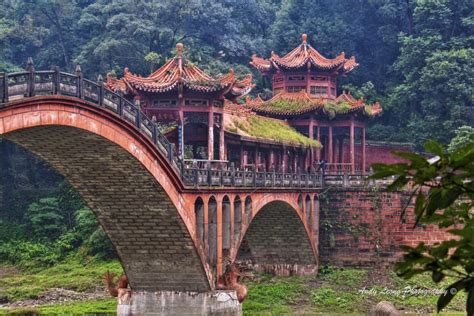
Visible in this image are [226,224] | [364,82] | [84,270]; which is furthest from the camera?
[364,82]

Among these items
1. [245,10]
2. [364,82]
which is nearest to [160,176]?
[364,82]

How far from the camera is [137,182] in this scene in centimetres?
2741

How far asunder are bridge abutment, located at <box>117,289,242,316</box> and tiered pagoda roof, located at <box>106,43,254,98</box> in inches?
316

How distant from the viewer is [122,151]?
2527 cm

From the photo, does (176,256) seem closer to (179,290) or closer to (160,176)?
(179,290)

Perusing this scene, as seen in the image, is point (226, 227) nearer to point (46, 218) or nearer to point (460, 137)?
point (460, 137)

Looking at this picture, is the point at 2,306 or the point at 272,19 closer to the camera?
the point at 2,306

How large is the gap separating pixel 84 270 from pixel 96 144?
23.4 meters

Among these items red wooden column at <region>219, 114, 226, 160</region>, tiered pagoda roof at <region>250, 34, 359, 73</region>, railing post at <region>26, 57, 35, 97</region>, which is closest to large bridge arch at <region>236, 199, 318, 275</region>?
red wooden column at <region>219, 114, 226, 160</region>

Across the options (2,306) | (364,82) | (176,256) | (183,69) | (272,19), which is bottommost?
(2,306)

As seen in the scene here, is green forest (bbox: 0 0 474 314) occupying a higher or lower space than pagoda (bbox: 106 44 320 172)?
higher

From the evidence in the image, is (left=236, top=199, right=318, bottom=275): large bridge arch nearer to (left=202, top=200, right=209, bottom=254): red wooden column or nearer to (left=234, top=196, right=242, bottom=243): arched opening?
(left=234, top=196, right=242, bottom=243): arched opening

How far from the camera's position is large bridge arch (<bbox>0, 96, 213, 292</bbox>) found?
2177cm

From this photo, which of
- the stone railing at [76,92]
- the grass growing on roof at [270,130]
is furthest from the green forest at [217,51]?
the stone railing at [76,92]
